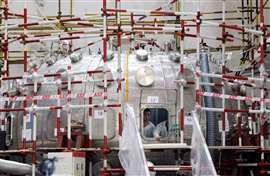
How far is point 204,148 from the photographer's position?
8258 millimetres

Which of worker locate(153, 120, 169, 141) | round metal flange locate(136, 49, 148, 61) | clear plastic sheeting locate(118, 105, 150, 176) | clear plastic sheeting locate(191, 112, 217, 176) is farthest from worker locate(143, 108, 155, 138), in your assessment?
clear plastic sheeting locate(191, 112, 217, 176)

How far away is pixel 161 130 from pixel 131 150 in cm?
156

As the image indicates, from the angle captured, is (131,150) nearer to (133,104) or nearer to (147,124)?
(147,124)

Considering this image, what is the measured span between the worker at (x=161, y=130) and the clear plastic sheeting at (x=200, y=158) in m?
1.17

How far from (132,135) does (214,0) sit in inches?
325

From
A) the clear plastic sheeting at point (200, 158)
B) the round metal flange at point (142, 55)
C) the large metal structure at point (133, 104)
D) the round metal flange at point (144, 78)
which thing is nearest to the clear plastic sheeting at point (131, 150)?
the large metal structure at point (133, 104)

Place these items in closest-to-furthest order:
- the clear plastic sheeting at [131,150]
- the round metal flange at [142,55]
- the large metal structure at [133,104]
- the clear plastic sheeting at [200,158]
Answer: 1. the clear plastic sheeting at [131,150]
2. the clear plastic sheeting at [200,158]
3. the large metal structure at [133,104]
4. the round metal flange at [142,55]

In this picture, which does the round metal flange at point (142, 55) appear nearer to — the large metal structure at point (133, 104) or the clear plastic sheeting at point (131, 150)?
the large metal structure at point (133, 104)

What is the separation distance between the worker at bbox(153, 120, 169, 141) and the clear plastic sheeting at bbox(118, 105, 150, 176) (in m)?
0.93

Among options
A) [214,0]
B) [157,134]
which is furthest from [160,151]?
[214,0]

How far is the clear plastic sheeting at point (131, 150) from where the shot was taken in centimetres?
790

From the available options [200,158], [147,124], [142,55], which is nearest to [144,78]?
[142,55]

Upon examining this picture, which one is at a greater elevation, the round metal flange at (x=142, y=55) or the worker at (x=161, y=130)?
the round metal flange at (x=142, y=55)

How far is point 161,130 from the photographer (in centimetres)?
982
